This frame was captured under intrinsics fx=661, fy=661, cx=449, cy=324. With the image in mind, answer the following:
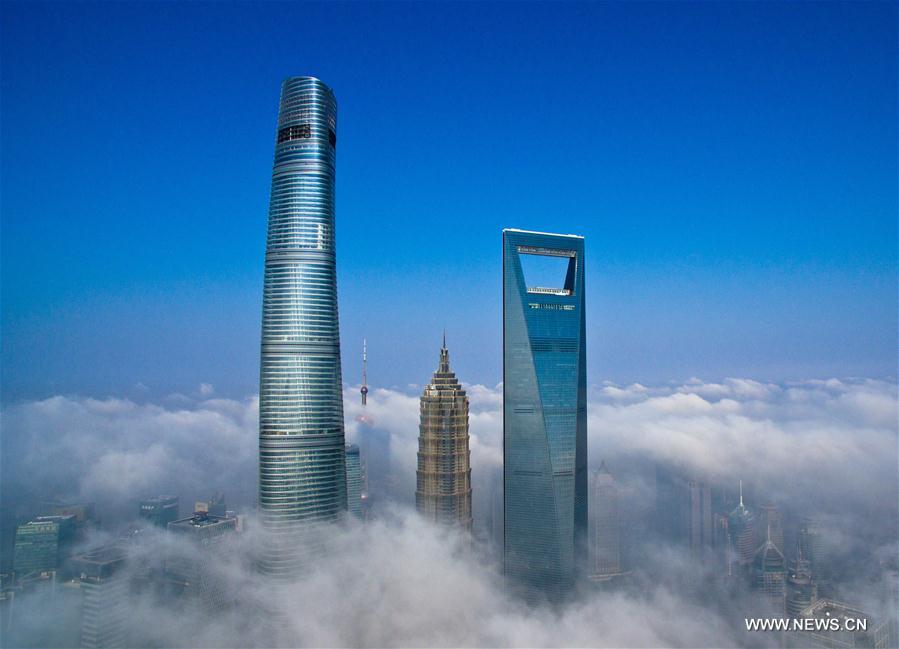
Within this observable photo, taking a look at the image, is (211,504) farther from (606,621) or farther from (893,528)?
(893,528)

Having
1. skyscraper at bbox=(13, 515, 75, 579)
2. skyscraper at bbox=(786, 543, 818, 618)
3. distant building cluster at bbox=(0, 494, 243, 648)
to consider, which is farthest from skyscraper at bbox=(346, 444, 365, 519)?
skyscraper at bbox=(786, 543, 818, 618)

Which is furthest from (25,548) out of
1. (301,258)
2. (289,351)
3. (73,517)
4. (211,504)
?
(301,258)

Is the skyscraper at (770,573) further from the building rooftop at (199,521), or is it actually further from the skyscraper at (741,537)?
the building rooftop at (199,521)

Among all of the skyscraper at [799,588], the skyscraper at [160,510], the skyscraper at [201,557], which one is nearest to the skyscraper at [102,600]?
the skyscraper at [201,557]

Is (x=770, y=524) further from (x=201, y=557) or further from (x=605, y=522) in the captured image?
(x=201, y=557)

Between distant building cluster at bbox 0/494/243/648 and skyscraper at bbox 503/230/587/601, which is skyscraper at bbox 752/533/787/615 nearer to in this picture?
skyscraper at bbox 503/230/587/601

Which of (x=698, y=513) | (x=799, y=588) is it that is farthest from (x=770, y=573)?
(x=698, y=513)
